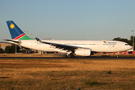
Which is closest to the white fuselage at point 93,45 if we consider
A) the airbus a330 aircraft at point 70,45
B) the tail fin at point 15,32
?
the airbus a330 aircraft at point 70,45

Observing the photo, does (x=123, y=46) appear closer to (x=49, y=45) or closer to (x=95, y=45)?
(x=95, y=45)

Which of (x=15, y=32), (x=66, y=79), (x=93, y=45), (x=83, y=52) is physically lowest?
(x=66, y=79)

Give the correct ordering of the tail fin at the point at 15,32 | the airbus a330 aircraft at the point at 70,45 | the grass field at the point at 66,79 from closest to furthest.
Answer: the grass field at the point at 66,79 → the airbus a330 aircraft at the point at 70,45 → the tail fin at the point at 15,32

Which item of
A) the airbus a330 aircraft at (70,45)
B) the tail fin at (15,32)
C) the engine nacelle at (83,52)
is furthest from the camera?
the tail fin at (15,32)

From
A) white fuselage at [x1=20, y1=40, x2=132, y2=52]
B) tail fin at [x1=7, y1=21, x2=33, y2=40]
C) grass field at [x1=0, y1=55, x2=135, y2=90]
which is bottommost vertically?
grass field at [x1=0, y1=55, x2=135, y2=90]

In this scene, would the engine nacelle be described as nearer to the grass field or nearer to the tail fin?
the tail fin

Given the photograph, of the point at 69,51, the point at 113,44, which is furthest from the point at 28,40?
the point at 113,44

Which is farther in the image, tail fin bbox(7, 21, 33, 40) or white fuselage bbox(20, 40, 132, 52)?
tail fin bbox(7, 21, 33, 40)

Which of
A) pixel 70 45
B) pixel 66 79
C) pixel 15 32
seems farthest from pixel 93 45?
pixel 66 79

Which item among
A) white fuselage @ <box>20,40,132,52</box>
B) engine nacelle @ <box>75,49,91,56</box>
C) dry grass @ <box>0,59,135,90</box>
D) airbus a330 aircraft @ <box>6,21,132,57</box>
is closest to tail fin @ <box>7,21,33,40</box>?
airbus a330 aircraft @ <box>6,21,132,57</box>

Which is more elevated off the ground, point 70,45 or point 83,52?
point 70,45

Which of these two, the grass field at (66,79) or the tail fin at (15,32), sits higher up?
the tail fin at (15,32)

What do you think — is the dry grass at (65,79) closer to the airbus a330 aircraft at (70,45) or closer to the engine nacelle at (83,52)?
the engine nacelle at (83,52)

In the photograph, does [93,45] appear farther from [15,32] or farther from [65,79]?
[65,79]
